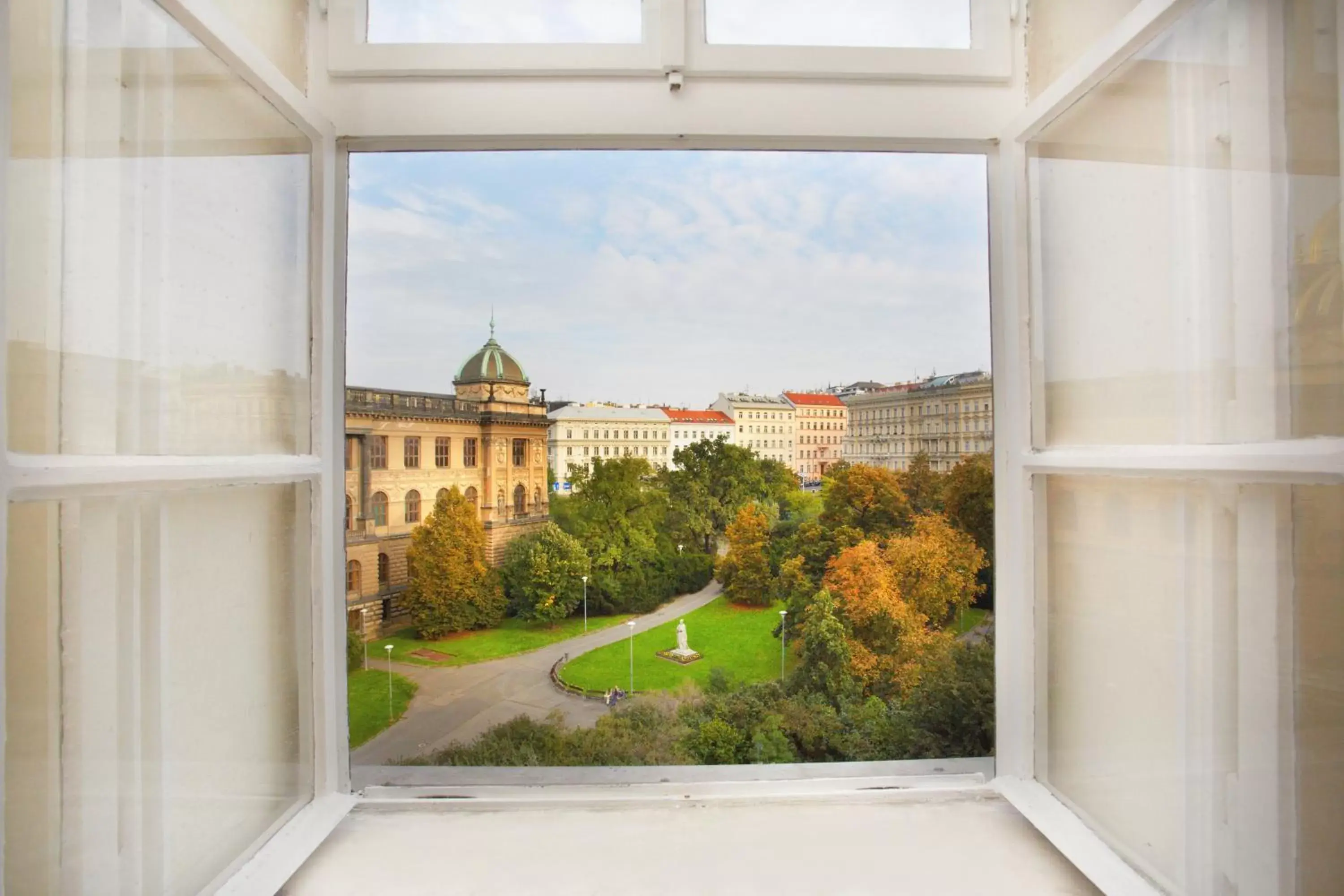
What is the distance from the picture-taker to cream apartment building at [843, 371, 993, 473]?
4.40ft

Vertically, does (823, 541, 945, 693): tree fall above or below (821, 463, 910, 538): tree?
below

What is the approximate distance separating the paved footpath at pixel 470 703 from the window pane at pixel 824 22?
124 cm

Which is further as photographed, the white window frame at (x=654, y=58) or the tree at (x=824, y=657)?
the tree at (x=824, y=657)

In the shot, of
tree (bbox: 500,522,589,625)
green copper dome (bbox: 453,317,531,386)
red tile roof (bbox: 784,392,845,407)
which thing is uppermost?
green copper dome (bbox: 453,317,531,386)

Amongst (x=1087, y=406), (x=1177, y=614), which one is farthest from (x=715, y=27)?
(x=1177, y=614)

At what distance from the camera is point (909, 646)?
134cm

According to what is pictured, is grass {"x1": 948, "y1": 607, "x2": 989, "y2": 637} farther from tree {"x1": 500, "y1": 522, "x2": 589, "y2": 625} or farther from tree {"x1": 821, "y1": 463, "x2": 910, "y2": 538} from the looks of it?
tree {"x1": 500, "y1": 522, "x2": 589, "y2": 625}

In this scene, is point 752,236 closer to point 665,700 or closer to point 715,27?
point 715,27

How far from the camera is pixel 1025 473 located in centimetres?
118

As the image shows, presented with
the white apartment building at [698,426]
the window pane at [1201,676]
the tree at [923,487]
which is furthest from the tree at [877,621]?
the white apartment building at [698,426]

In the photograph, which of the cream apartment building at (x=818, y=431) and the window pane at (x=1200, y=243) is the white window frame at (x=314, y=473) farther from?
the window pane at (x=1200, y=243)

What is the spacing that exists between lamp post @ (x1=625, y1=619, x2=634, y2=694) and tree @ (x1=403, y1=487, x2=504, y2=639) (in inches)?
10.1

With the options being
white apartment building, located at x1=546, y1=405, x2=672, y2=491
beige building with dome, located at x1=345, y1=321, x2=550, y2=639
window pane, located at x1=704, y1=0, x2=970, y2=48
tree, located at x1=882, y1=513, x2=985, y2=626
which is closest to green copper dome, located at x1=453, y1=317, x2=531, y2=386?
beige building with dome, located at x1=345, y1=321, x2=550, y2=639

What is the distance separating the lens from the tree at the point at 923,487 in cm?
137
